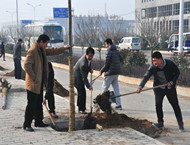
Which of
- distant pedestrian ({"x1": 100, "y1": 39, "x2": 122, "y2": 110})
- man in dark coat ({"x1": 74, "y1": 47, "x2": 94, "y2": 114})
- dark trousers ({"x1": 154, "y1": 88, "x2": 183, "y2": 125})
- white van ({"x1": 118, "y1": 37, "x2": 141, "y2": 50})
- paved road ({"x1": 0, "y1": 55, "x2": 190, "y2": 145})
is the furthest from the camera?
white van ({"x1": 118, "y1": 37, "x2": 141, "y2": 50})

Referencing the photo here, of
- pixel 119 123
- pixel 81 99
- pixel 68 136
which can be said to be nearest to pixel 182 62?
pixel 81 99

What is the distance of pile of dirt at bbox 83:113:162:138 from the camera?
6.29 metres

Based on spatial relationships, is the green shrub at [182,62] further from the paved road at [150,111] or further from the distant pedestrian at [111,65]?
the distant pedestrian at [111,65]

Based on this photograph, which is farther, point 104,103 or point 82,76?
point 82,76

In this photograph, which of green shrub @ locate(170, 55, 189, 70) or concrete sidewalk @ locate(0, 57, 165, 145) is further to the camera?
green shrub @ locate(170, 55, 189, 70)

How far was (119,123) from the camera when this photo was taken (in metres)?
6.50

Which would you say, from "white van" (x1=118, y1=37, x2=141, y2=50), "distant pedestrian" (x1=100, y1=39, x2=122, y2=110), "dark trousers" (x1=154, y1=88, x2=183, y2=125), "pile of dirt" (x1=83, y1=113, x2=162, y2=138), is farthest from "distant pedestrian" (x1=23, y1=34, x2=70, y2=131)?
"white van" (x1=118, y1=37, x2=141, y2=50)

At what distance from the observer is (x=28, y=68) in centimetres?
574

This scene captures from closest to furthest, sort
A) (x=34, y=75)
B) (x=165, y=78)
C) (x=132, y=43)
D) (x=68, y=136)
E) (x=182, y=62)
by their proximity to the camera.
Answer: (x=68, y=136) < (x=34, y=75) < (x=165, y=78) < (x=182, y=62) < (x=132, y=43)

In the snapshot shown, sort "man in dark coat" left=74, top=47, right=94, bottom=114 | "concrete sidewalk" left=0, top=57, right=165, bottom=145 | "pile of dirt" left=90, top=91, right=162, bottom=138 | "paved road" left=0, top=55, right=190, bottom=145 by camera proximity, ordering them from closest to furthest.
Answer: "concrete sidewalk" left=0, top=57, right=165, bottom=145
"paved road" left=0, top=55, right=190, bottom=145
"pile of dirt" left=90, top=91, right=162, bottom=138
"man in dark coat" left=74, top=47, right=94, bottom=114

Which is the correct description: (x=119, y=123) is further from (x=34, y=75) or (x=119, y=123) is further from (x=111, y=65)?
(x=111, y=65)

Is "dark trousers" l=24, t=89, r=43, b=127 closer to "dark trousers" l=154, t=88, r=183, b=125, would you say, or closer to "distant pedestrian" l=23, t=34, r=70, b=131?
"distant pedestrian" l=23, t=34, r=70, b=131

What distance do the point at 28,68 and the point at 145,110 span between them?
377 cm

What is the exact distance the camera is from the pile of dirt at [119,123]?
6.29m
